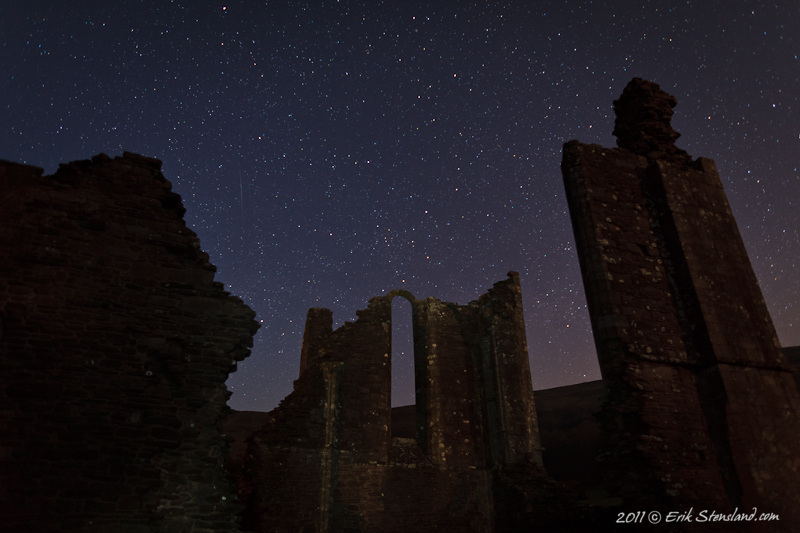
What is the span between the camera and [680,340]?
6648 mm

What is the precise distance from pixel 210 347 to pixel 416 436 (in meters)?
10.2

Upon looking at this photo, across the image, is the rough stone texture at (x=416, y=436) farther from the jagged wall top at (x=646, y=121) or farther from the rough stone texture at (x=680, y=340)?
the jagged wall top at (x=646, y=121)

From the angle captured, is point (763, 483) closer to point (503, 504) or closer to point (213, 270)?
point (213, 270)

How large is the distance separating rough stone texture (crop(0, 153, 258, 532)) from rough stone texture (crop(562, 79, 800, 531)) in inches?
202

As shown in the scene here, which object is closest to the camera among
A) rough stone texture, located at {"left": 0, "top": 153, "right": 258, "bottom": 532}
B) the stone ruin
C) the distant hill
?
rough stone texture, located at {"left": 0, "top": 153, "right": 258, "bottom": 532}

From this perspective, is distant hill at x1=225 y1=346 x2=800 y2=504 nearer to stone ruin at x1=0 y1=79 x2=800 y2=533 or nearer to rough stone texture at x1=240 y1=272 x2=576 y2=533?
rough stone texture at x1=240 y1=272 x2=576 y2=533

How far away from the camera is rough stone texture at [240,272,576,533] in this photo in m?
12.6

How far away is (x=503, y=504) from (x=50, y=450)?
40.7ft

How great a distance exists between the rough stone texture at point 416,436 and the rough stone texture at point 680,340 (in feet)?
28.9

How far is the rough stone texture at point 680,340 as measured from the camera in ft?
19.0

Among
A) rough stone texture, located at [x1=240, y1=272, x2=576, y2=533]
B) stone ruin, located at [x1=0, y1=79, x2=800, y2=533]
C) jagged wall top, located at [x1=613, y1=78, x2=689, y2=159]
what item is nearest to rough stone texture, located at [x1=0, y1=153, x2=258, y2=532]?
stone ruin, located at [x1=0, y1=79, x2=800, y2=533]

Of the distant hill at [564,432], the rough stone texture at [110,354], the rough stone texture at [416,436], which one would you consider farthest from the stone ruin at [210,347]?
the distant hill at [564,432]

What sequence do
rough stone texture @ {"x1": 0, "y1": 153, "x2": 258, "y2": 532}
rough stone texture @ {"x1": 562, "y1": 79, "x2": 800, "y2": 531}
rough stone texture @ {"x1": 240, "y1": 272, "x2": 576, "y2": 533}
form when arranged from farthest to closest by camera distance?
rough stone texture @ {"x1": 240, "y1": 272, "x2": 576, "y2": 533} → rough stone texture @ {"x1": 562, "y1": 79, "x2": 800, "y2": 531} → rough stone texture @ {"x1": 0, "y1": 153, "x2": 258, "y2": 532}

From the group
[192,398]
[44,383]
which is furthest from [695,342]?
[44,383]
